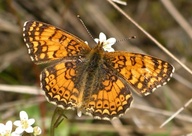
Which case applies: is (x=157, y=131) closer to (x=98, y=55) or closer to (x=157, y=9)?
(x=98, y=55)

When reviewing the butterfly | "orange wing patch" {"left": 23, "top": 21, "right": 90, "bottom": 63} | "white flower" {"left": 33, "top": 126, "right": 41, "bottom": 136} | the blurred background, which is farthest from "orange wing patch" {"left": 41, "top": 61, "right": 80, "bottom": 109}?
the blurred background

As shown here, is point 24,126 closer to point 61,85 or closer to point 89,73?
point 61,85

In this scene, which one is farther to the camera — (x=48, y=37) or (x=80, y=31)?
(x=80, y=31)

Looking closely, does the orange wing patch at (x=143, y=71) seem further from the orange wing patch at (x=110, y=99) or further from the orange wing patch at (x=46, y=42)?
the orange wing patch at (x=46, y=42)

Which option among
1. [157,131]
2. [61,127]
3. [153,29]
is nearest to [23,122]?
[61,127]

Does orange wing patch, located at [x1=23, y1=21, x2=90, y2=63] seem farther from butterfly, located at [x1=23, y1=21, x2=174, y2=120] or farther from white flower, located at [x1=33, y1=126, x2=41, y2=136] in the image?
white flower, located at [x1=33, y1=126, x2=41, y2=136]
